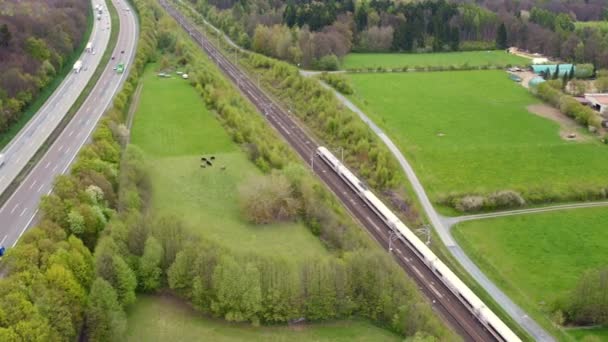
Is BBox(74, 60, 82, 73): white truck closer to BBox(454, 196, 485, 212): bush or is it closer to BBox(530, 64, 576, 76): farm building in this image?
BBox(454, 196, 485, 212): bush

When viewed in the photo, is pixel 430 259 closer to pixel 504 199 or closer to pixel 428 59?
pixel 504 199

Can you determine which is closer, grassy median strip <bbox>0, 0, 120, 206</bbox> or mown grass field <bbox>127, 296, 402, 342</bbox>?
mown grass field <bbox>127, 296, 402, 342</bbox>

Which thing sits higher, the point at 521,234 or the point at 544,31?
the point at 544,31

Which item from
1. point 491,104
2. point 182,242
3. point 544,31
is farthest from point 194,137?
point 544,31

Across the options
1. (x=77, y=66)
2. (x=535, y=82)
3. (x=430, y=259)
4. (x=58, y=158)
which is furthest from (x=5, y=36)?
(x=535, y=82)

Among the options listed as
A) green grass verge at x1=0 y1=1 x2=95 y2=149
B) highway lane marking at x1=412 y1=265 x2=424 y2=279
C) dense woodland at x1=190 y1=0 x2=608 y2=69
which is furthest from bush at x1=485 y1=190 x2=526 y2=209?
dense woodland at x1=190 y1=0 x2=608 y2=69

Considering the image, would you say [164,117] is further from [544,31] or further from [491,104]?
[544,31]
